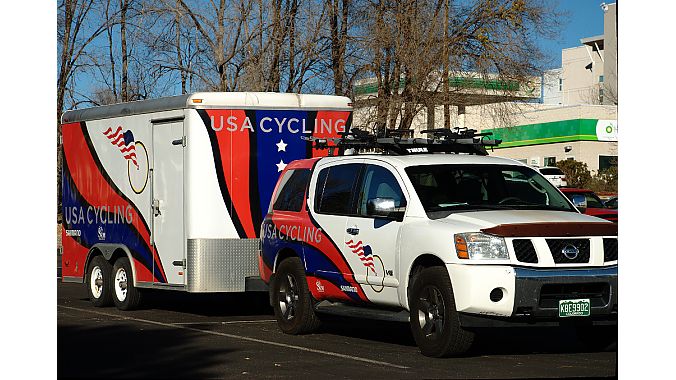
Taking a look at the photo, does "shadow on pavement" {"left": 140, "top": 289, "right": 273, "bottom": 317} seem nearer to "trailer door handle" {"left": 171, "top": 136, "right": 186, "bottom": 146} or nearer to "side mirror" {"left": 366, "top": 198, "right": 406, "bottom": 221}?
"trailer door handle" {"left": 171, "top": 136, "right": 186, "bottom": 146}

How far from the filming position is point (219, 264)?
15602 mm

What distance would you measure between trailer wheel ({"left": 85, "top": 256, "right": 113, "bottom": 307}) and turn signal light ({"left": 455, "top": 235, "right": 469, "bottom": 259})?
7769mm

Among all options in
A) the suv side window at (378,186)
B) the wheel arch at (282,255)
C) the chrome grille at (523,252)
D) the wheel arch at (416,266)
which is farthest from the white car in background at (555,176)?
the chrome grille at (523,252)

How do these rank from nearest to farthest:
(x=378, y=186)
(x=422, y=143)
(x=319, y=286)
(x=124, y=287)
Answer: (x=378, y=186), (x=319, y=286), (x=422, y=143), (x=124, y=287)

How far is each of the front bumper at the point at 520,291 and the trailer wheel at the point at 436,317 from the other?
127 millimetres

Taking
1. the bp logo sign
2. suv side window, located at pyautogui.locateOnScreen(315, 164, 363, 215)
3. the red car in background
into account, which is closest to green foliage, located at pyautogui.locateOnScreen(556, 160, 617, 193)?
the bp logo sign

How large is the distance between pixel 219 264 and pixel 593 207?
10717 millimetres

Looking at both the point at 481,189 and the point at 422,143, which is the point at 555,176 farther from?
the point at 481,189

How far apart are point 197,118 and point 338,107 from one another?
190 centimetres

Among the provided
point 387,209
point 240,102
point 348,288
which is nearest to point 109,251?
point 240,102

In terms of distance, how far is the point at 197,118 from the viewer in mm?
15633
